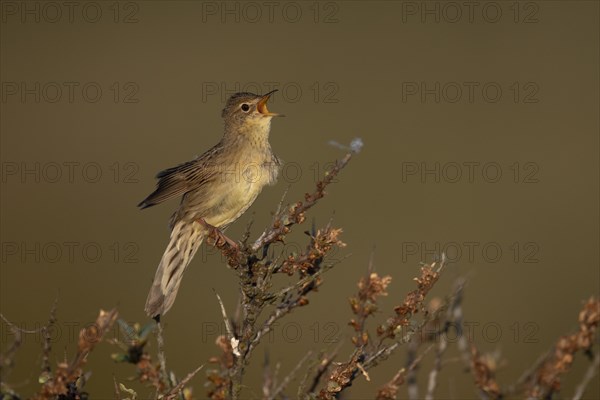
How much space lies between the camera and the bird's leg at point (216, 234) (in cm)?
472

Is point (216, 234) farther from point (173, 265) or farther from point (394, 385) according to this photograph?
point (394, 385)

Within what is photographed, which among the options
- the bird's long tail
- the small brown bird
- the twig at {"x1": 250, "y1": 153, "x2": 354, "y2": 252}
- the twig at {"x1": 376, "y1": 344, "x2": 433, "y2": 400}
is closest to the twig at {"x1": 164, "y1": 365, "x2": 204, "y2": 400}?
the twig at {"x1": 376, "y1": 344, "x2": 433, "y2": 400}

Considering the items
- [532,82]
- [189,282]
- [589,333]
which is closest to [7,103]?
[189,282]

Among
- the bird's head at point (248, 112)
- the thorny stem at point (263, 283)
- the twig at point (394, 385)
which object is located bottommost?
the twig at point (394, 385)

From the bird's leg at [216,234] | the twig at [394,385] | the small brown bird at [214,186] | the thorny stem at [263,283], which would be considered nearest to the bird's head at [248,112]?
the small brown bird at [214,186]

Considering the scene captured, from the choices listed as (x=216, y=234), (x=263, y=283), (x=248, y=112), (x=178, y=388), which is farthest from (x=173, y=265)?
(x=178, y=388)

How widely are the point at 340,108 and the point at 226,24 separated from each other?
4106 millimetres

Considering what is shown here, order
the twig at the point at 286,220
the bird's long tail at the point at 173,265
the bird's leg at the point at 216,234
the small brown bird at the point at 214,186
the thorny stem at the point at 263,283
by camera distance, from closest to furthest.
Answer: the thorny stem at the point at 263,283 → the twig at the point at 286,220 → the bird's leg at the point at 216,234 → the bird's long tail at the point at 173,265 → the small brown bird at the point at 214,186

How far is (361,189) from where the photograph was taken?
12.3m

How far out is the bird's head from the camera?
587 cm

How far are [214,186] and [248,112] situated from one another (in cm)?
69

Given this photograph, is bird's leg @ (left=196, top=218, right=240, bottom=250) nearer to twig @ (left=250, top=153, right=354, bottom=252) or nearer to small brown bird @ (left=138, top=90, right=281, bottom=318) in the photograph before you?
small brown bird @ (left=138, top=90, right=281, bottom=318)

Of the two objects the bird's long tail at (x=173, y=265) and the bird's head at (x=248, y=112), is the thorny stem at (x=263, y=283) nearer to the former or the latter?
the bird's long tail at (x=173, y=265)

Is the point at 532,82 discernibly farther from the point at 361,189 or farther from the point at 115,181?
the point at 115,181
